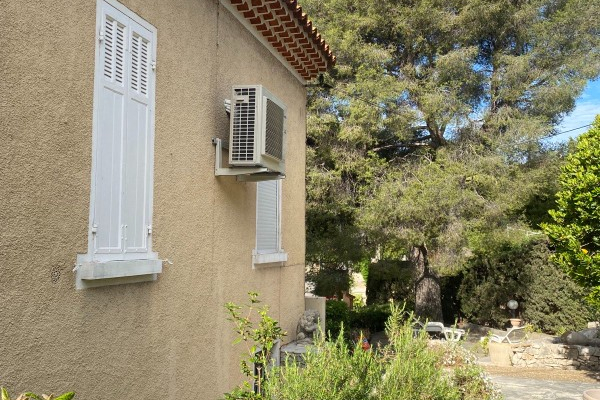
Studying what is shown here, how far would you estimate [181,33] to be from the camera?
15.7 ft

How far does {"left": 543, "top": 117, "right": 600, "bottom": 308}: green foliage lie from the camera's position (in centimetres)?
887

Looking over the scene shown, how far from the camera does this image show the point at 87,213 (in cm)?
352

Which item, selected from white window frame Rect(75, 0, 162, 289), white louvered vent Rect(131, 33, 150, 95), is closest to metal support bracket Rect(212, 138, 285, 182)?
white window frame Rect(75, 0, 162, 289)

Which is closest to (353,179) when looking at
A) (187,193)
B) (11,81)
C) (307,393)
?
(187,193)

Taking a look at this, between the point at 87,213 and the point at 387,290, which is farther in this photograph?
the point at 387,290

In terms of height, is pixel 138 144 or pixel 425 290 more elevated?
pixel 138 144

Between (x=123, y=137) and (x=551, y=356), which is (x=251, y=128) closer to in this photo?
(x=123, y=137)

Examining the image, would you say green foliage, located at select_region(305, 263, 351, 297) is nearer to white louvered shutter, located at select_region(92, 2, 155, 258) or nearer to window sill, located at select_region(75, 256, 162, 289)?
window sill, located at select_region(75, 256, 162, 289)

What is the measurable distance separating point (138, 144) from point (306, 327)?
16.1 feet

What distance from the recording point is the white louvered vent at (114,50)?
148 inches

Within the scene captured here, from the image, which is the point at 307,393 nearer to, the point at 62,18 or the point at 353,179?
the point at 62,18

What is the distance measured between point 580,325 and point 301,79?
12421 mm

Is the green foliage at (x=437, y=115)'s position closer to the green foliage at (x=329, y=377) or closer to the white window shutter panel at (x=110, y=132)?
the green foliage at (x=329, y=377)

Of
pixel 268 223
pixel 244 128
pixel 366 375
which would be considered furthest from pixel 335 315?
pixel 366 375
